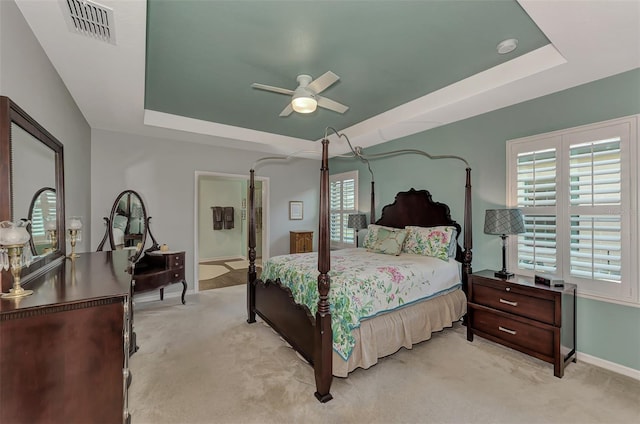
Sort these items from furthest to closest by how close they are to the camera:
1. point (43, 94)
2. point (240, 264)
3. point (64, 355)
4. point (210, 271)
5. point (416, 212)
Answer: point (240, 264) < point (210, 271) < point (416, 212) < point (43, 94) < point (64, 355)

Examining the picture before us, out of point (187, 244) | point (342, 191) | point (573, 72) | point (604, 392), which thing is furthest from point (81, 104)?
point (604, 392)

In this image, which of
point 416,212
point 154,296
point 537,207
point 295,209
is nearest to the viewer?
point 537,207

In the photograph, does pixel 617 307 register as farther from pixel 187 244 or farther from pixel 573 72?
pixel 187 244

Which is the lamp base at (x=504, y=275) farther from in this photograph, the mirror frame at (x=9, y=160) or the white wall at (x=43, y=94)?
the white wall at (x=43, y=94)

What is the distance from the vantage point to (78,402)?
4.31 feet

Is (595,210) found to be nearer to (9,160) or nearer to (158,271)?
(9,160)

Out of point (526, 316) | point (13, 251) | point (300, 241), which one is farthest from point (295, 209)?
point (13, 251)

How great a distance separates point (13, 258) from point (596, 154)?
4.31 meters

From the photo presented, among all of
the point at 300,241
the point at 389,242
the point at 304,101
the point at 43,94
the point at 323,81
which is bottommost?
the point at 300,241

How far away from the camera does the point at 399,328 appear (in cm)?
266

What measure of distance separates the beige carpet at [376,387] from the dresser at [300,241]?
2.71m

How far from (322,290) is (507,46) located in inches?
103

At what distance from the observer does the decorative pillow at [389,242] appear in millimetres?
3697

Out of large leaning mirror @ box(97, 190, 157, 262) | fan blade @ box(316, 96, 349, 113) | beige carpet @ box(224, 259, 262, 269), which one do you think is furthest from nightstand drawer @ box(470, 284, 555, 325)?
beige carpet @ box(224, 259, 262, 269)
